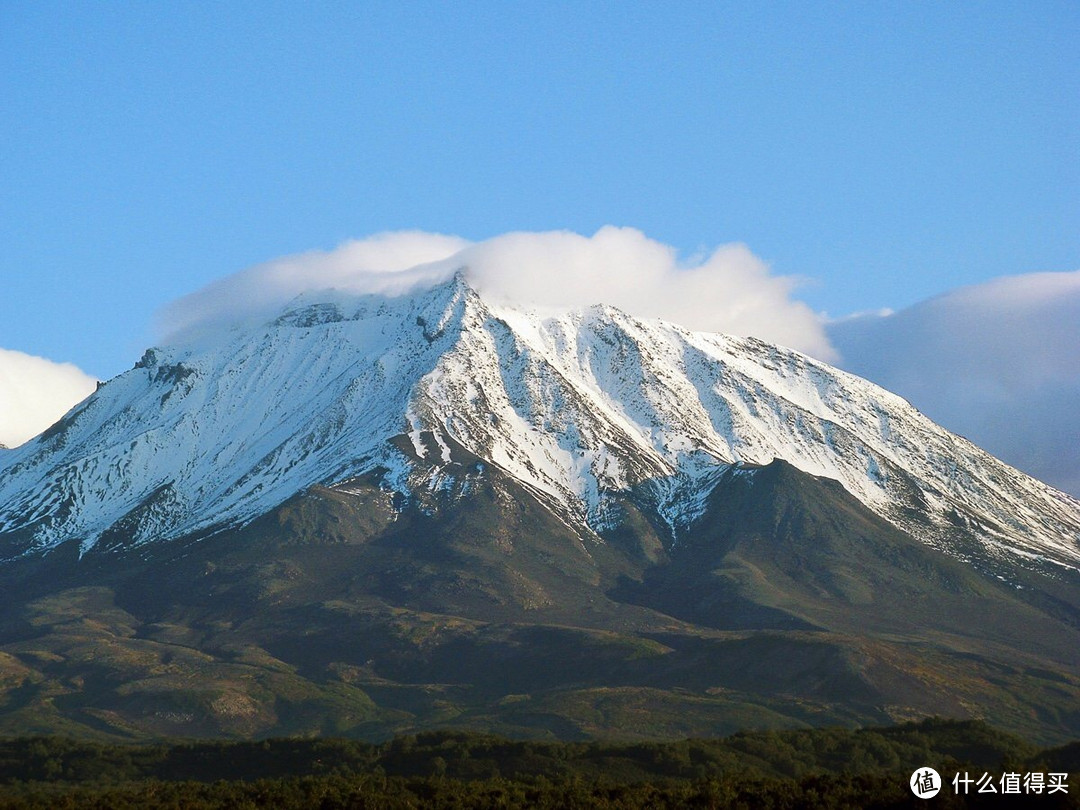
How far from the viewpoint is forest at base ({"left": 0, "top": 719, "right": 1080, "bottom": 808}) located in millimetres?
125688

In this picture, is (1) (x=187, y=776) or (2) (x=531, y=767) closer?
(2) (x=531, y=767)

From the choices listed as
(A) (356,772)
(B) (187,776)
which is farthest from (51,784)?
(A) (356,772)

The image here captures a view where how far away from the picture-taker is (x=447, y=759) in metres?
186

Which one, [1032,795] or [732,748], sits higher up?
[732,748]

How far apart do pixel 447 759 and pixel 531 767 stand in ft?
37.9

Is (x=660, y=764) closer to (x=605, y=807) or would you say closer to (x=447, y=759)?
(x=447, y=759)

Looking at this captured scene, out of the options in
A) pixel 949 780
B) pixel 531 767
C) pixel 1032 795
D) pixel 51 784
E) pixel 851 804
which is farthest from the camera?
pixel 51 784

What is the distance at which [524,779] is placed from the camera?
530 ft

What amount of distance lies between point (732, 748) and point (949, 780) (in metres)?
73.3

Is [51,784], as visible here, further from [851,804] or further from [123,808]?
[851,804]

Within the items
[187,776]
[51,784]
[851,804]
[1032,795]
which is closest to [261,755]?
[187,776]

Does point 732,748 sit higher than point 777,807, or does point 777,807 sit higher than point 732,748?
point 732,748

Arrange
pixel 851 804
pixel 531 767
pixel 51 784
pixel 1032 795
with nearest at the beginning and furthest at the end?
pixel 1032 795, pixel 851 804, pixel 531 767, pixel 51 784

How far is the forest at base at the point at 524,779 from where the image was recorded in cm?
12569
